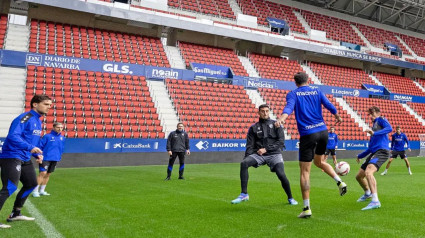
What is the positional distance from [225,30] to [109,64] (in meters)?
11.0

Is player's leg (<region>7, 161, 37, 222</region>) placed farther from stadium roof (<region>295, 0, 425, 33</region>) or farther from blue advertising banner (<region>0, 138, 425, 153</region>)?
stadium roof (<region>295, 0, 425, 33</region>)

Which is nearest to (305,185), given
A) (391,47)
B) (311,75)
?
(311,75)

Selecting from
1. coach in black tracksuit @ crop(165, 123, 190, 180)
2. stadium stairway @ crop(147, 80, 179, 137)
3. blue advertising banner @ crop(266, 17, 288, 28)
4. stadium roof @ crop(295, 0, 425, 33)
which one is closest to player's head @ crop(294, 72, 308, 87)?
coach in black tracksuit @ crop(165, 123, 190, 180)

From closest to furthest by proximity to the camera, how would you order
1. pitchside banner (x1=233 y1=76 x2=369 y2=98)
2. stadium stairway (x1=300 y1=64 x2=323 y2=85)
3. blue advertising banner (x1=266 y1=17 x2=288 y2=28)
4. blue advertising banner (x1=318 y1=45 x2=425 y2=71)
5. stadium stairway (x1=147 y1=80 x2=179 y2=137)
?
1. stadium stairway (x1=147 y1=80 x2=179 y2=137)
2. pitchside banner (x1=233 y1=76 x2=369 y2=98)
3. stadium stairway (x1=300 y1=64 x2=323 y2=85)
4. blue advertising banner (x1=318 y1=45 x2=425 y2=71)
5. blue advertising banner (x1=266 y1=17 x2=288 y2=28)

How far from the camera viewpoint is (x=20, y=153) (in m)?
5.00

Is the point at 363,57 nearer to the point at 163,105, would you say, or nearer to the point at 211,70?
the point at 211,70

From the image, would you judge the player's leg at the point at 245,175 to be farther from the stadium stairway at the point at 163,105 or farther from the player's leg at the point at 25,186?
the stadium stairway at the point at 163,105

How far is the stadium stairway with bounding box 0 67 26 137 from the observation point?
17516 mm

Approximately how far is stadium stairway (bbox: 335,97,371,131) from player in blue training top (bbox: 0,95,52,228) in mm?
28472

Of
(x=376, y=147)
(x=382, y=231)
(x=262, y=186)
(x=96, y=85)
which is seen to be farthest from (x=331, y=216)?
(x=96, y=85)

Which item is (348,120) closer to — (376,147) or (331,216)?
(376,147)

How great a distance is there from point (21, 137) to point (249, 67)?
26405 millimetres

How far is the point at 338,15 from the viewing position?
4234 cm

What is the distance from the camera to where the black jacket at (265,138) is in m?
6.72
